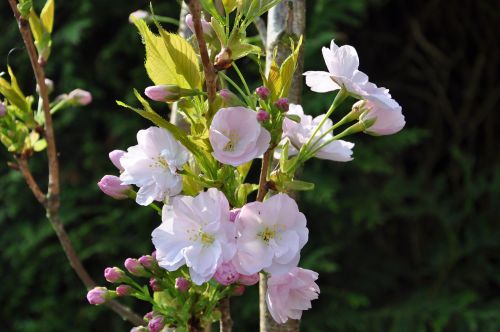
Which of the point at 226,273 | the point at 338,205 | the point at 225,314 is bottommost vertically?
the point at 338,205

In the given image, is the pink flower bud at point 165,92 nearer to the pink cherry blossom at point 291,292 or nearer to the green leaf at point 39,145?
the pink cherry blossom at point 291,292

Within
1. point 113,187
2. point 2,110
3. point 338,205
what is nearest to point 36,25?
point 2,110

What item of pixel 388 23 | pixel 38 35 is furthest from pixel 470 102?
pixel 38 35

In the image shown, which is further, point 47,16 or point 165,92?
point 47,16

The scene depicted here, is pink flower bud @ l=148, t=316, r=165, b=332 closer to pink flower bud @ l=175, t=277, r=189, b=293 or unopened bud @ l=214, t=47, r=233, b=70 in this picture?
pink flower bud @ l=175, t=277, r=189, b=293

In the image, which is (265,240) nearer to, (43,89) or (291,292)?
(291,292)

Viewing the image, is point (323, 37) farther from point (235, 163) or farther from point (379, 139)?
point (235, 163)
